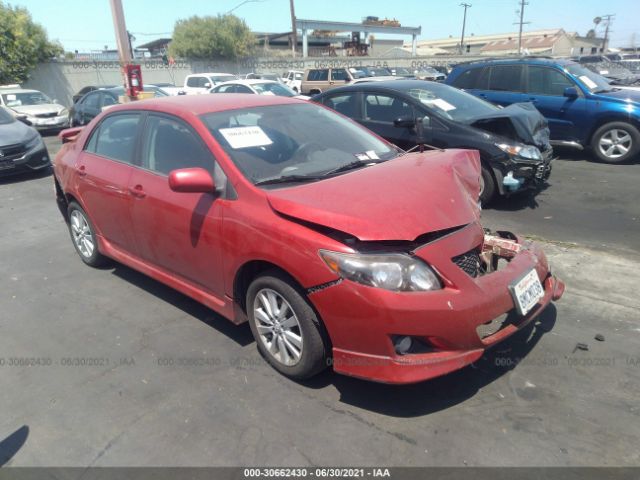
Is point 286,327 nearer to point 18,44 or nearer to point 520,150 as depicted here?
point 520,150

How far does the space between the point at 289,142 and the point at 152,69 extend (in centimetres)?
2990

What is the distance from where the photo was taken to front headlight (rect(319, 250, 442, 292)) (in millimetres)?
2447

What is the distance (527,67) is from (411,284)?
8205 millimetres

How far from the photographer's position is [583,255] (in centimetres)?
469

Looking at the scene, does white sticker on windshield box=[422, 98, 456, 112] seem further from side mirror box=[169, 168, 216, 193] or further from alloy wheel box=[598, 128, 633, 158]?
side mirror box=[169, 168, 216, 193]

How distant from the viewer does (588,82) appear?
346 inches

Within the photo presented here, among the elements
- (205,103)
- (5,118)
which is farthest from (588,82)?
(5,118)

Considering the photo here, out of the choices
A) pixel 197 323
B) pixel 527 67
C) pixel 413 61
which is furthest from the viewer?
pixel 413 61

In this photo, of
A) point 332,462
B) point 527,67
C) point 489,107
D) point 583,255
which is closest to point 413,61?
point 527,67

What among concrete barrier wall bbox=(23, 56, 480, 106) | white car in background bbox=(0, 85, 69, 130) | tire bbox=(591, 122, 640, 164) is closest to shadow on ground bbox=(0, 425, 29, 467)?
tire bbox=(591, 122, 640, 164)

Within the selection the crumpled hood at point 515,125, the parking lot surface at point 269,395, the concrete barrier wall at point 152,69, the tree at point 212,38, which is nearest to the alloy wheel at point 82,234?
the parking lot surface at point 269,395

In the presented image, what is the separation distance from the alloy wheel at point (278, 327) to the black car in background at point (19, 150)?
7.93m

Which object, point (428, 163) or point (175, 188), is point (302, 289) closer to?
point (175, 188)

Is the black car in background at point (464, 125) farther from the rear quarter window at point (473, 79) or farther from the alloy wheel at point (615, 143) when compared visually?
the rear quarter window at point (473, 79)
